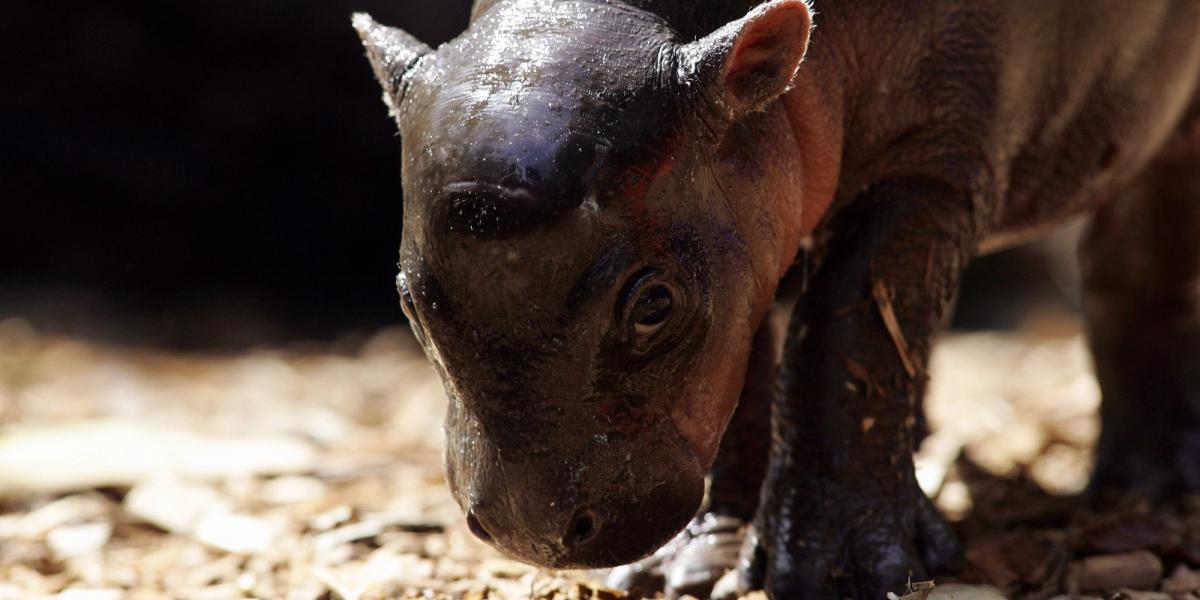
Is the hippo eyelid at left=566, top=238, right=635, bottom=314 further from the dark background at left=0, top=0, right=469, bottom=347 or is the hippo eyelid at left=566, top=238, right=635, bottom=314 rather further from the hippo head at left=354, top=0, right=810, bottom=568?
the dark background at left=0, top=0, right=469, bottom=347

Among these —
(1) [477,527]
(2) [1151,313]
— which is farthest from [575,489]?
(2) [1151,313]

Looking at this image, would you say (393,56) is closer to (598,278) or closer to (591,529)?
(598,278)

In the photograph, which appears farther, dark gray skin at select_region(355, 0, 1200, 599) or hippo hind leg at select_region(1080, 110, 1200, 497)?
hippo hind leg at select_region(1080, 110, 1200, 497)

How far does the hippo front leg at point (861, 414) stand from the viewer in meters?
3.31

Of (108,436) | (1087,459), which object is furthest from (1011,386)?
(108,436)

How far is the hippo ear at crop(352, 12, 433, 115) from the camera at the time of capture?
10.1ft

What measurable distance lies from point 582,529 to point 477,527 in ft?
0.79

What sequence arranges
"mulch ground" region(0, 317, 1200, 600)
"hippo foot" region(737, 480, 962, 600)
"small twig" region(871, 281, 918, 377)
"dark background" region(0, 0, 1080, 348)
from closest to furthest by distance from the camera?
1. "hippo foot" region(737, 480, 962, 600)
2. "small twig" region(871, 281, 918, 377)
3. "mulch ground" region(0, 317, 1200, 600)
4. "dark background" region(0, 0, 1080, 348)

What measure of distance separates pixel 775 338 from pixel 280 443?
2.48 m

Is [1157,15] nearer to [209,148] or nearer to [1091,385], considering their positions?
[1091,385]

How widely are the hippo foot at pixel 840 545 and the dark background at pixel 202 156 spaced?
24.5ft

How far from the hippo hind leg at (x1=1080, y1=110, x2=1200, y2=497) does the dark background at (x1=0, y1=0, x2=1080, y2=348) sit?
21.0 ft

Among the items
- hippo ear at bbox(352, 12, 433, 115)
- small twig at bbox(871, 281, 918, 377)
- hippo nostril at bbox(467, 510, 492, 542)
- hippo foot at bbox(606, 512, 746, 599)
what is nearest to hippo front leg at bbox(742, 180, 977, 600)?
small twig at bbox(871, 281, 918, 377)

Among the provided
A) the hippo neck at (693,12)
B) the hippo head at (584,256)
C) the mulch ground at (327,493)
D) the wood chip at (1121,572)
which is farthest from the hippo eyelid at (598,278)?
the wood chip at (1121,572)
